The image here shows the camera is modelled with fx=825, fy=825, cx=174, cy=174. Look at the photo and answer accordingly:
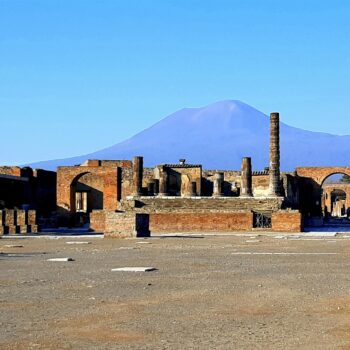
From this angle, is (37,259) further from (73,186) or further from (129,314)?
(73,186)

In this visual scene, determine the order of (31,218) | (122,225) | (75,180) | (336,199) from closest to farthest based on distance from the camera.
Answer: (122,225), (31,218), (75,180), (336,199)

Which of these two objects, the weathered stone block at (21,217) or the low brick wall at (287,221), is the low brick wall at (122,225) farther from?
the low brick wall at (287,221)

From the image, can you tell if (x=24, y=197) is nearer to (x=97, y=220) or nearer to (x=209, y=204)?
(x=97, y=220)

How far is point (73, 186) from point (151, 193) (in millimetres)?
5270

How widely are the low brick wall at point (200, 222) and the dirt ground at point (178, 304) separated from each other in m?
19.8

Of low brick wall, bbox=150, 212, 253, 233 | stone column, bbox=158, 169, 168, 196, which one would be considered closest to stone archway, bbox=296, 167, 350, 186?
stone column, bbox=158, 169, 168, 196

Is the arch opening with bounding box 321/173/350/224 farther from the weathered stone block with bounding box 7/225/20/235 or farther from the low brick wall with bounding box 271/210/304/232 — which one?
the weathered stone block with bounding box 7/225/20/235

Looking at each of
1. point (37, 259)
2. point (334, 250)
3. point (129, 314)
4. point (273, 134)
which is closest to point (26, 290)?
point (129, 314)

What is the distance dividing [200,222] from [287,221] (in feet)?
13.7

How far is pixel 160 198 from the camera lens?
4622 centimetres

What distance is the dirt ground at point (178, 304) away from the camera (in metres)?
7.36

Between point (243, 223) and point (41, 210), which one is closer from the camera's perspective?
point (243, 223)

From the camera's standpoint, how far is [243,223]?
38.0 m

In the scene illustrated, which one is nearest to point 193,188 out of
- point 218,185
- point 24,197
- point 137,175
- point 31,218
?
point 218,185
